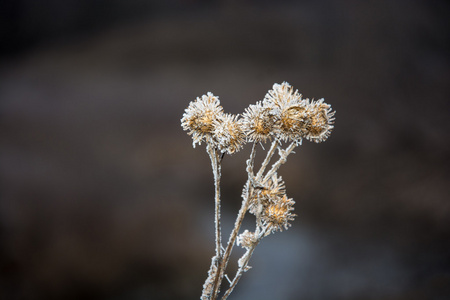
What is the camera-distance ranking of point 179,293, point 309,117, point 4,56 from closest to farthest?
point 309,117 → point 4,56 → point 179,293

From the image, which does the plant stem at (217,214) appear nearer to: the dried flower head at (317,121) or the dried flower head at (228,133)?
the dried flower head at (228,133)

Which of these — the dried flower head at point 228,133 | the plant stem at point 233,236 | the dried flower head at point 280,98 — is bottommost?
the plant stem at point 233,236

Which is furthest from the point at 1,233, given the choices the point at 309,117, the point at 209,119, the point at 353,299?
the point at 353,299

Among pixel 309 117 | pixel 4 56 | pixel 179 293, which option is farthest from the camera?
pixel 179 293

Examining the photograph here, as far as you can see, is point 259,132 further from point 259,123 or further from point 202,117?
point 202,117

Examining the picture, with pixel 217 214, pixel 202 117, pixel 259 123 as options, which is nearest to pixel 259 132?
pixel 259 123

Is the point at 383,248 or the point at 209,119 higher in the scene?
the point at 383,248

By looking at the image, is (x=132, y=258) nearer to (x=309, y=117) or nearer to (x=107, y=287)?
(x=107, y=287)

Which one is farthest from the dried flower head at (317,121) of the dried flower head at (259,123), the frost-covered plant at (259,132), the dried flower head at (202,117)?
the dried flower head at (202,117)
